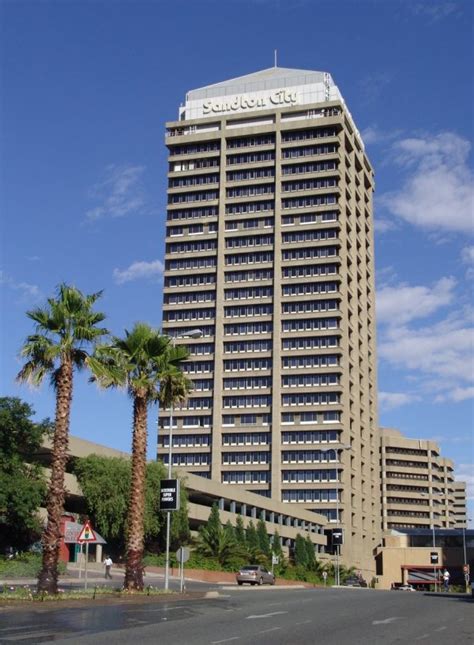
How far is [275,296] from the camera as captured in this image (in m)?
122

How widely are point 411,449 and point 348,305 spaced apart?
169 ft

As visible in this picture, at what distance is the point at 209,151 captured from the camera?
130625 millimetres

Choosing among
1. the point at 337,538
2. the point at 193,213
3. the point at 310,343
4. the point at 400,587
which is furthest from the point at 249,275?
the point at 337,538

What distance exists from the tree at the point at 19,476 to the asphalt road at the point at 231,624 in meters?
20.4

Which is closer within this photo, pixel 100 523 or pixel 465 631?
pixel 465 631

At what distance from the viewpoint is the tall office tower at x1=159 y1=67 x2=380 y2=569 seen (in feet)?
386

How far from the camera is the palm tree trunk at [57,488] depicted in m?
29.1

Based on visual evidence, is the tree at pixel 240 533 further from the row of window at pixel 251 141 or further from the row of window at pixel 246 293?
the row of window at pixel 251 141

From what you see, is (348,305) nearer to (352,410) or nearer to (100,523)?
(352,410)

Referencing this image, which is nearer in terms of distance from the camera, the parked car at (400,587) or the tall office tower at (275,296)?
the parked car at (400,587)

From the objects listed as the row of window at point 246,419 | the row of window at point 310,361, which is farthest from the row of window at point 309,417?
the row of window at point 310,361

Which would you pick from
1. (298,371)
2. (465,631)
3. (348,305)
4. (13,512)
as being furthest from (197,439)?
(465,631)

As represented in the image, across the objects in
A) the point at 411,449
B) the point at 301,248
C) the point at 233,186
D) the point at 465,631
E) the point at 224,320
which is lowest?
the point at 465,631

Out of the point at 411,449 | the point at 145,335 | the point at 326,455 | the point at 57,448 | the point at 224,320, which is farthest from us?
the point at 411,449
